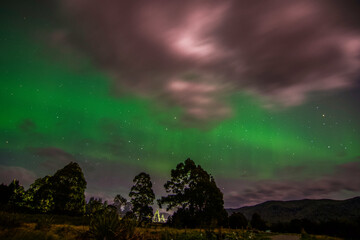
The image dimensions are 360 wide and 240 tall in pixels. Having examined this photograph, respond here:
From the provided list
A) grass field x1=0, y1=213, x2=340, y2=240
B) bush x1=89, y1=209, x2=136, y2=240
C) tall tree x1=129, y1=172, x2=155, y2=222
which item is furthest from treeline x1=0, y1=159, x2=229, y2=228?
bush x1=89, y1=209, x2=136, y2=240

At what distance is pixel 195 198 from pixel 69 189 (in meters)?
22.1

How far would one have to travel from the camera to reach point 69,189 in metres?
37.8

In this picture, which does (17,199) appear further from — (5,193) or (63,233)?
(63,233)

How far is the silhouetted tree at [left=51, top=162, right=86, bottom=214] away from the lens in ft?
120

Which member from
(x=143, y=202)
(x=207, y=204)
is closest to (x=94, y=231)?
(x=207, y=204)

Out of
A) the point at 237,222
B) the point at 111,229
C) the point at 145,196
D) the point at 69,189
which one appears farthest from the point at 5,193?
the point at 111,229

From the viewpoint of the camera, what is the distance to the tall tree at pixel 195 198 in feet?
110

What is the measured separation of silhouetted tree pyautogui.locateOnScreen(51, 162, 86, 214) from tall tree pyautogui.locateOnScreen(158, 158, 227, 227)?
14.7 m

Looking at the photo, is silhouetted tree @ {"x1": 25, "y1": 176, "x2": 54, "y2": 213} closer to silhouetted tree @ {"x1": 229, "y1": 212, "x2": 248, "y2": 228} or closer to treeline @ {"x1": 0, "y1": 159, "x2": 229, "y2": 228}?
treeline @ {"x1": 0, "y1": 159, "x2": 229, "y2": 228}

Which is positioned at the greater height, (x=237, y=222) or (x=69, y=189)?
(x=69, y=189)

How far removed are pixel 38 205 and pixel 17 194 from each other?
1023cm

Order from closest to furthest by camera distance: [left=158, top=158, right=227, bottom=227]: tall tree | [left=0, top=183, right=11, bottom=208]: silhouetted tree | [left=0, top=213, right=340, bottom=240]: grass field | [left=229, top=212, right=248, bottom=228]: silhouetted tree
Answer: [left=0, top=213, right=340, bottom=240]: grass field → [left=158, top=158, right=227, bottom=227]: tall tree → [left=0, top=183, right=11, bottom=208]: silhouetted tree → [left=229, top=212, right=248, bottom=228]: silhouetted tree

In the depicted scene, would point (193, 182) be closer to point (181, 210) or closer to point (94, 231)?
point (181, 210)

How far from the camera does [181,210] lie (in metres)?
35.2
